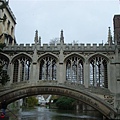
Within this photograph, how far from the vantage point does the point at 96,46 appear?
23.1 metres

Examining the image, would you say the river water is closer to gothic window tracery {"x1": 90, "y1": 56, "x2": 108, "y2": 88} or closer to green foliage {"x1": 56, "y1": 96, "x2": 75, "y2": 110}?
gothic window tracery {"x1": 90, "y1": 56, "x2": 108, "y2": 88}

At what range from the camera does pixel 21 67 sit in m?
24.2

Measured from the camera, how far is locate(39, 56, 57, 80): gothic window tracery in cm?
2320

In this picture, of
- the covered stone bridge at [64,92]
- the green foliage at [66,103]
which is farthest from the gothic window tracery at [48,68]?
the green foliage at [66,103]

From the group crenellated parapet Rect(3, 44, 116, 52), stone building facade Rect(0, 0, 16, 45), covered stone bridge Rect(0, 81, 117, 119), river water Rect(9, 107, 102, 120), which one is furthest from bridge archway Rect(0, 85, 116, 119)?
stone building facade Rect(0, 0, 16, 45)

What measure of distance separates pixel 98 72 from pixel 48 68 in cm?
521

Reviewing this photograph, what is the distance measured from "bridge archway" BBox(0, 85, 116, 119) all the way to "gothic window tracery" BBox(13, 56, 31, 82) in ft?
5.24

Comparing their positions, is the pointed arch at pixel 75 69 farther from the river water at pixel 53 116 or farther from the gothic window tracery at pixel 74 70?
the river water at pixel 53 116

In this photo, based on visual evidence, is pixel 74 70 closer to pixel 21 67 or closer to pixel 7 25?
pixel 21 67

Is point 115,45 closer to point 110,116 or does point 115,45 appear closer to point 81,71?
point 81,71

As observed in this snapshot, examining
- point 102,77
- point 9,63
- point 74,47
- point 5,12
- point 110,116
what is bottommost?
point 110,116

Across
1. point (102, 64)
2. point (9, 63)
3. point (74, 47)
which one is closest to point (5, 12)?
point (9, 63)

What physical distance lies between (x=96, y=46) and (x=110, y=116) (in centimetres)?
703

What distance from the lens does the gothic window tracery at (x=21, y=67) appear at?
23691 mm
